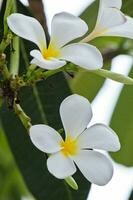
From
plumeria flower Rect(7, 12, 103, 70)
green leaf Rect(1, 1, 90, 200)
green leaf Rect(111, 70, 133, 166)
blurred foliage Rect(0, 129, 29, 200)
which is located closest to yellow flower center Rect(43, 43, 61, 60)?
plumeria flower Rect(7, 12, 103, 70)

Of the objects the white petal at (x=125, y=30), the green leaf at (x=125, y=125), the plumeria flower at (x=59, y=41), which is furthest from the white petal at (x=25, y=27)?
the green leaf at (x=125, y=125)

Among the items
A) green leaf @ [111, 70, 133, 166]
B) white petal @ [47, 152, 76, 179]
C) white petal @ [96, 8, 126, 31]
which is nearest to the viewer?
white petal @ [47, 152, 76, 179]

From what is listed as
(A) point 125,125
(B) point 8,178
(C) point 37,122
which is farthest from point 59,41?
(B) point 8,178

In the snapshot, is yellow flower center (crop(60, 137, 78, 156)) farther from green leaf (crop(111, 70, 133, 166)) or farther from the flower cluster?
green leaf (crop(111, 70, 133, 166))

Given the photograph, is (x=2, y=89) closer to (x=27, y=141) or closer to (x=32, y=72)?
(x=32, y=72)

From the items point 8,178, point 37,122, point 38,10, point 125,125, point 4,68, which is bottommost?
point 8,178

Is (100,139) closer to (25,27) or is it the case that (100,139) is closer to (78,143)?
(78,143)
